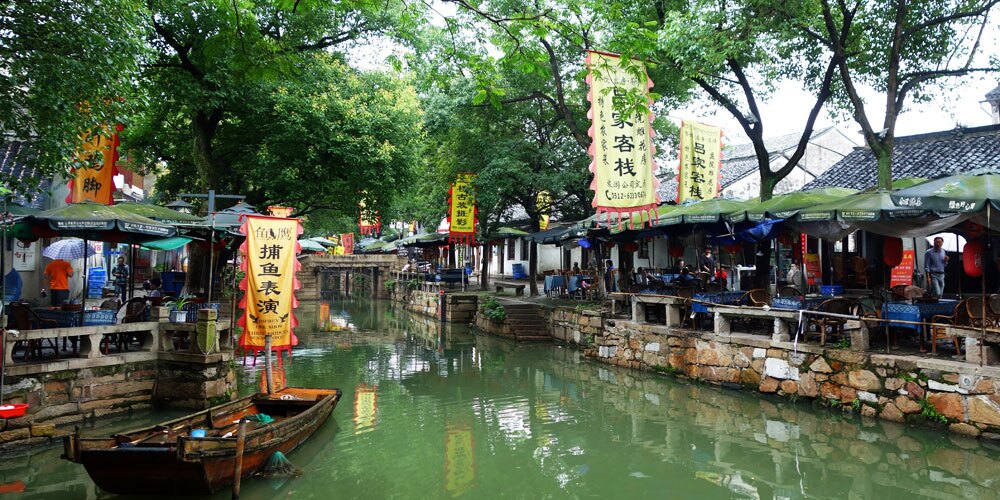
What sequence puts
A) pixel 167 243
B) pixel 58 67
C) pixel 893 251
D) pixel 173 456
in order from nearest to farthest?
pixel 173 456
pixel 58 67
pixel 893 251
pixel 167 243

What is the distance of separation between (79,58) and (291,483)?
5.99 meters

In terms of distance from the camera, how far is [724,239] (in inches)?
565

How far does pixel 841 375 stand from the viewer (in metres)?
10.2

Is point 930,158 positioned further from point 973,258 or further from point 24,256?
point 24,256

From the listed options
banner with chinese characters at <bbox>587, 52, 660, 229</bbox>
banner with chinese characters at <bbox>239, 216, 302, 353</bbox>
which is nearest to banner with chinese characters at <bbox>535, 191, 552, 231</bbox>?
banner with chinese characters at <bbox>587, 52, 660, 229</bbox>

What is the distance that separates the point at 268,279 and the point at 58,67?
14.0 ft

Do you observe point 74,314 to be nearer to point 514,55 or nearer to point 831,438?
point 514,55

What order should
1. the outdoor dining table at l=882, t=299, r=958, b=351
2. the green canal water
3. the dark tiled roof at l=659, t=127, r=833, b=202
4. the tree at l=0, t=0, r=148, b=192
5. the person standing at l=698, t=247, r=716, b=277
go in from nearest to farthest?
1. the tree at l=0, t=0, r=148, b=192
2. the green canal water
3. the outdoor dining table at l=882, t=299, r=958, b=351
4. the person standing at l=698, t=247, r=716, b=277
5. the dark tiled roof at l=659, t=127, r=833, b=202

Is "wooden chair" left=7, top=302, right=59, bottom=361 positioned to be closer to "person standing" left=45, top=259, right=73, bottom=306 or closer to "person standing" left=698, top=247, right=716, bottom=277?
"person standing" left=45, top=259, right=73, bottom=306

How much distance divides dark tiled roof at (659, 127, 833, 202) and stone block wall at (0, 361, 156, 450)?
60.5ft

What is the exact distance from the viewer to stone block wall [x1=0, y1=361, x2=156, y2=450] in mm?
8789

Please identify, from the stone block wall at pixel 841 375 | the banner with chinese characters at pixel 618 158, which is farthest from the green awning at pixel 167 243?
the stone block wall at pixel 841 375

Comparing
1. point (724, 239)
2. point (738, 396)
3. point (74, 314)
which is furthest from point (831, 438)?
point (74, 314)

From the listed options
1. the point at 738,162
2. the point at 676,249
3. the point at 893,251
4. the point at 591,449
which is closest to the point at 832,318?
the point at 893,251
